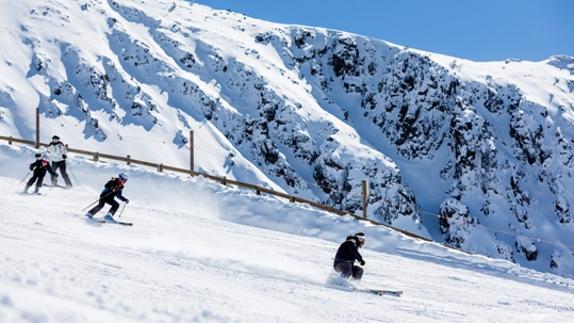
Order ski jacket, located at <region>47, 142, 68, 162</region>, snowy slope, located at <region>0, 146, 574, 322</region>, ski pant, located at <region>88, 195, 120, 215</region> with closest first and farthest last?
snowy slope, located at <region>0, 146, 574, 322</region> < ski pant, located at <region>88, 195, 120, 215</region> < ski jacket, located at <region>47, 142, 68, 162</region>

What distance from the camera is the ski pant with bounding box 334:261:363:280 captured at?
13703mm

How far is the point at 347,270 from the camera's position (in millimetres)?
13703

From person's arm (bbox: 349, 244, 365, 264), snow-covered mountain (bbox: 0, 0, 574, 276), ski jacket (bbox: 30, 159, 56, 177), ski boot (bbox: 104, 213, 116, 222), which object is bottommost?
ski boot (bbox: 104, 213, 116, 222)

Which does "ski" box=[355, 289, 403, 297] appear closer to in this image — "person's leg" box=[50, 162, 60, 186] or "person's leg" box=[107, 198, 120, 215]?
"person's leg" box=[107, 198, 120, 215]

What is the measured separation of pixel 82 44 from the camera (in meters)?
62.2

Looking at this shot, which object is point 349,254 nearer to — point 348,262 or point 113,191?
point 348,262

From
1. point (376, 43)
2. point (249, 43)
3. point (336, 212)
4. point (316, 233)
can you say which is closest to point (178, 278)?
point (316, 233)

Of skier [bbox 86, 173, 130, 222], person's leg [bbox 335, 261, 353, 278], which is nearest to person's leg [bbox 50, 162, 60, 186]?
skier [bbox 86, 173, 130, 222]

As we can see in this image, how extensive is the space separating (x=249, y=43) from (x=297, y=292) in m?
71.6

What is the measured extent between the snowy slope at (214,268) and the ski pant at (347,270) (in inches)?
15.6

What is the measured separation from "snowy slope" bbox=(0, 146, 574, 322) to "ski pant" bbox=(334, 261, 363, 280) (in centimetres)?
40

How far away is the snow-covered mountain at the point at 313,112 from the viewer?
187ft

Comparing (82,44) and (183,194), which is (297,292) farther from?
(82,44)

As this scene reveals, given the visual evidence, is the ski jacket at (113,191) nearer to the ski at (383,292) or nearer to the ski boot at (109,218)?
the ski boot at (109,218)
